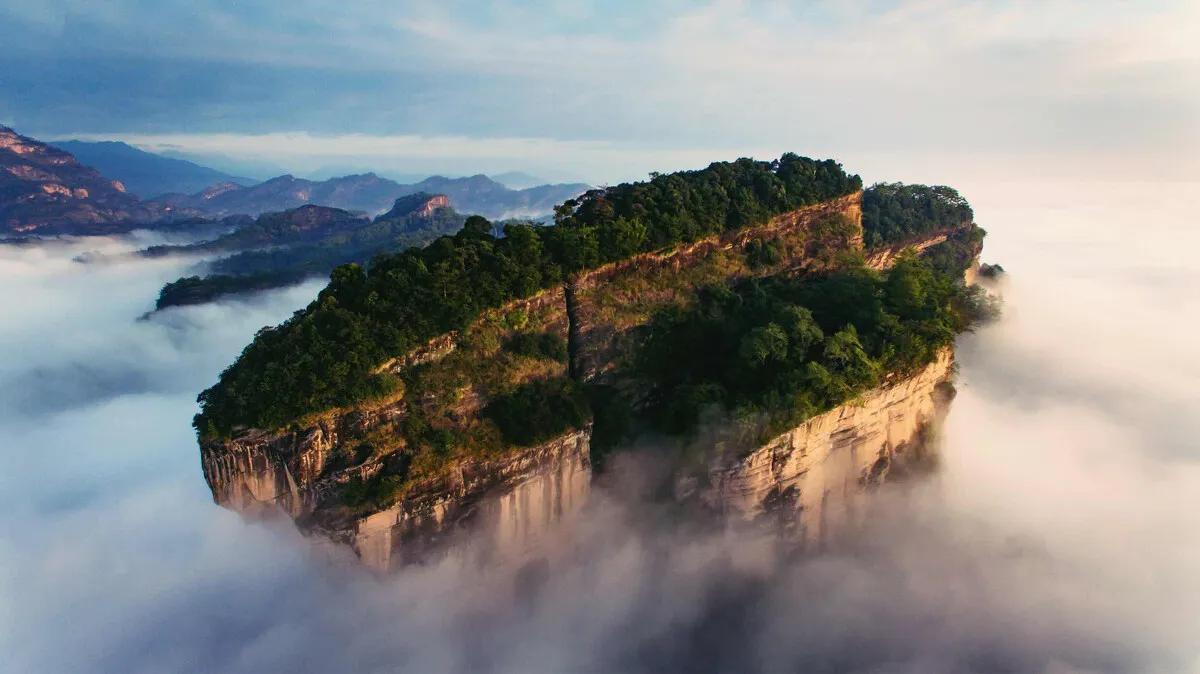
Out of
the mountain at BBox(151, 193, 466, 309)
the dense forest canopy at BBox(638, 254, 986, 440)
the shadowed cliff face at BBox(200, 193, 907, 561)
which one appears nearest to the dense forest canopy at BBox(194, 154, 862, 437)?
the shadowed cliff face at BBox(200, 193, 907, 561)

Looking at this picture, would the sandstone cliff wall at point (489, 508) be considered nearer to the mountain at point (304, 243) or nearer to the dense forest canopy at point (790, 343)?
the dense forest canopy at point (790, 343)

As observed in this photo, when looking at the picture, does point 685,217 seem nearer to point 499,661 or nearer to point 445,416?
point 445,416

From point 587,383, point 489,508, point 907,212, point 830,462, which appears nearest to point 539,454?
point 489,508

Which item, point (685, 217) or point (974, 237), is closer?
point (685, 217)

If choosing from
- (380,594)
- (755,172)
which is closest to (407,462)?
(380,594)

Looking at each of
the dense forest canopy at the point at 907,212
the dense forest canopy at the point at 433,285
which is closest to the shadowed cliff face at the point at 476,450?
the dense forest canopy at the point at 433,285

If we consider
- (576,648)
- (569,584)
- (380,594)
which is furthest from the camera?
(569,584)
